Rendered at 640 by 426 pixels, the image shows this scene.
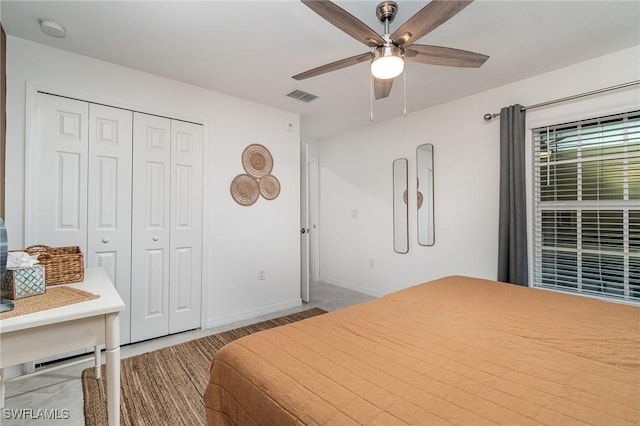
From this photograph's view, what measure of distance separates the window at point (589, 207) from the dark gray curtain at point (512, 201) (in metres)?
0.23

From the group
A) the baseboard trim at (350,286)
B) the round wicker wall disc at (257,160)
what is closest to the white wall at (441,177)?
the baseboard trim at (350,286)

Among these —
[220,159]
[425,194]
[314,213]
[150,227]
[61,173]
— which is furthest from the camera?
[314,213]

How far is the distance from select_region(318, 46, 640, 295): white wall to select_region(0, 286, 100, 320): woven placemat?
3.24 metres

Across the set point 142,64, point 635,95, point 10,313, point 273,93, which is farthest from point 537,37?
point 10,313

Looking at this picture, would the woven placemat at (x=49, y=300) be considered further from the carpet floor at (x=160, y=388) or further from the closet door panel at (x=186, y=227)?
the closet door panel at (x=186, y=227)

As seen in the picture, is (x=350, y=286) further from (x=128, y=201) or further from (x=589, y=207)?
(x=128, y=201)

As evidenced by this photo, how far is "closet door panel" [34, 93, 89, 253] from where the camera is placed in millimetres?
2172

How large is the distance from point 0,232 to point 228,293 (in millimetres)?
2191

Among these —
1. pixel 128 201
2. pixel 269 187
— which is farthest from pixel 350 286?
pixel 128 201

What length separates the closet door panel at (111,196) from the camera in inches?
93.4

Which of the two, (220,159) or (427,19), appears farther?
(220,159)

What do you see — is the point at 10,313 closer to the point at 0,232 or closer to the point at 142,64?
the point at 0,232

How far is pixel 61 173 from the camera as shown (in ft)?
7.38

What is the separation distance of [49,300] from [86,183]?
1.51m
